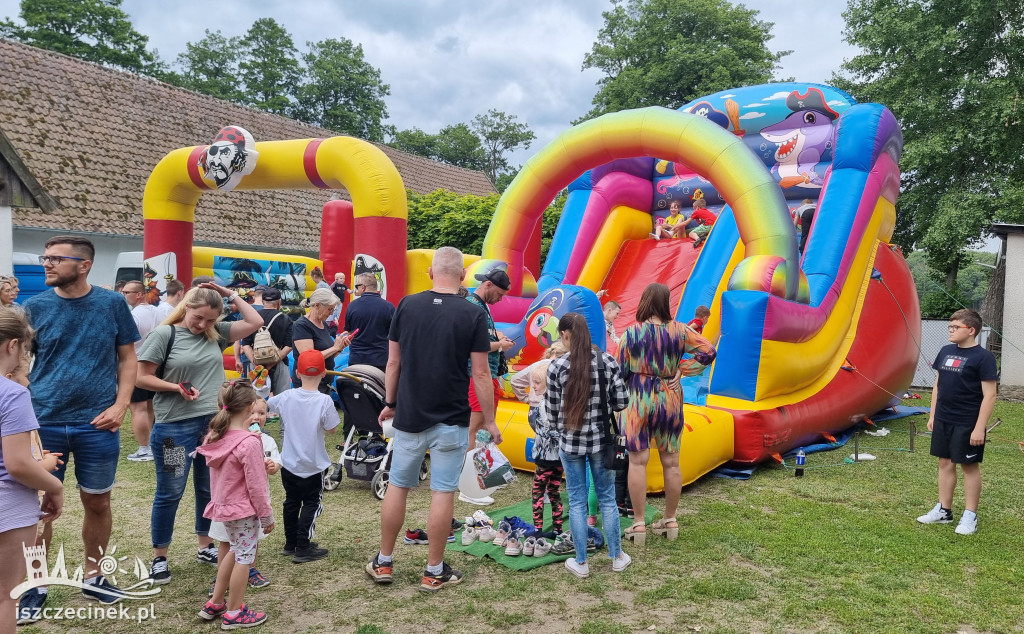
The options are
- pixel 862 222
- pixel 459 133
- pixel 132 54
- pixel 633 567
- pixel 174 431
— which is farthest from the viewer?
pixel 459 133

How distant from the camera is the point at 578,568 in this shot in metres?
3.71

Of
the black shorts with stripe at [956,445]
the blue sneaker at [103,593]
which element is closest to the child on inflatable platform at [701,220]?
the black shorts with stripe at [956,445]

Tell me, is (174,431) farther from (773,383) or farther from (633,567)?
(773,383)

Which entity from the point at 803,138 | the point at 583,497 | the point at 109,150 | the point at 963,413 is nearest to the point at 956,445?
the point at 963,413

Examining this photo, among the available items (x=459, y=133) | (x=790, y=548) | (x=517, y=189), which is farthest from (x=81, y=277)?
(x=459, y=133)

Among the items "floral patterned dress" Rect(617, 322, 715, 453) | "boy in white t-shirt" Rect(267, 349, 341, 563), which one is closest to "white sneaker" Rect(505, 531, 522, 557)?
"floral patterned dress" Rect(617, 322, 715, 453)

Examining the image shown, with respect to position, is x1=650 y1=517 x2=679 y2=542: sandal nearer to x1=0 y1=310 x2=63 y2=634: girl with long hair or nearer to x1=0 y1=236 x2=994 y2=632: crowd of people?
x1=0 y1=236 x2=994 y2=632: crowd of people

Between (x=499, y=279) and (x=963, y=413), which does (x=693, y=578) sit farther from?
(x=963, y=413)

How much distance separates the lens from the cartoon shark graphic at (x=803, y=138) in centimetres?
825

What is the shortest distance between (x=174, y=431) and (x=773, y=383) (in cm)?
460

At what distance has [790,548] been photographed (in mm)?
4066

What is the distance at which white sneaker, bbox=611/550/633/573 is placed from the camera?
12.4 ft

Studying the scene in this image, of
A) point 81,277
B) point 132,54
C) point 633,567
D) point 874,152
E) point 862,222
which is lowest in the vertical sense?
point 633,567

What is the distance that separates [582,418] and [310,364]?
58.4 inches
